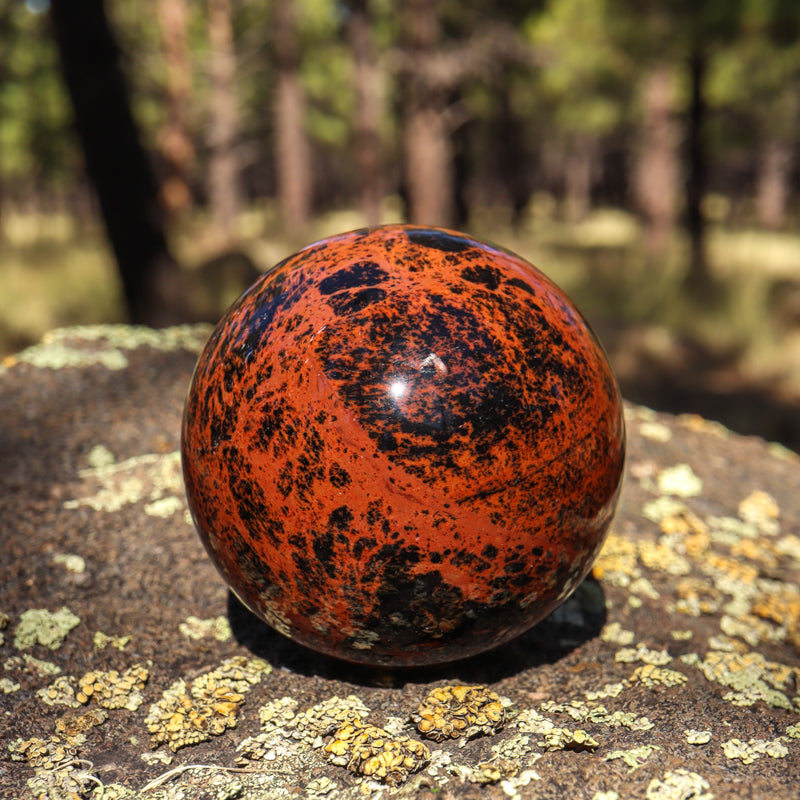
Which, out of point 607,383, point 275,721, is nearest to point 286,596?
point 275,721

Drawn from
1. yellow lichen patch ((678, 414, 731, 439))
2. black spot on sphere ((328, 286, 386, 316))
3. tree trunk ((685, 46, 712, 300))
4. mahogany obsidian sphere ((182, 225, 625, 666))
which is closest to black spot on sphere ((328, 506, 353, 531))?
mahogany obsidian sphere ((182, 225, 625, 666))

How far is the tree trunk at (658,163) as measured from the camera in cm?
1399

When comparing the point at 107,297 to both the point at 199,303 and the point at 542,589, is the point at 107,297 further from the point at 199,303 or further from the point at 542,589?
the point at 542,589

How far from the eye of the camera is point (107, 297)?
11234 millimetres

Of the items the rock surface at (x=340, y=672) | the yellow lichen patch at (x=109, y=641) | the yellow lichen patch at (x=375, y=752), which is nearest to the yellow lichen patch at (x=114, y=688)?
the rock surface at (x=340, y=672)

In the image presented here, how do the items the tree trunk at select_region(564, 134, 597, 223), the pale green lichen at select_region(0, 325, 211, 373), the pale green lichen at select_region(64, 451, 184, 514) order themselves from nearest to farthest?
the pale green lichen at select_region(64, 451, 184, 514) < the pale green lichen at select_region(0, 325, 211, 373) < the tree trunk at select_region(564, 134, 597, 223)

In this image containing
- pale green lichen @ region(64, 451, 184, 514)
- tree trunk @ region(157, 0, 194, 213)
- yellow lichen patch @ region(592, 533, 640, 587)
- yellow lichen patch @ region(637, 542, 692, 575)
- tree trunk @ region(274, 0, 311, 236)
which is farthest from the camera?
tree trunk @ region(274, 0, 311, 236)

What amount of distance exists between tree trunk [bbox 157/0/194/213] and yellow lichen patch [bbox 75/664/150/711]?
12415 millimetres

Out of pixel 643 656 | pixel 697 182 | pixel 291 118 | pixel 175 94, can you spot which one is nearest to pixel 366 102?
pixel 291 118

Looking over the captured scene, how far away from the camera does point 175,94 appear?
1388 cm

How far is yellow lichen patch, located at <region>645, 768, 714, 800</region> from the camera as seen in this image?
7.12ft

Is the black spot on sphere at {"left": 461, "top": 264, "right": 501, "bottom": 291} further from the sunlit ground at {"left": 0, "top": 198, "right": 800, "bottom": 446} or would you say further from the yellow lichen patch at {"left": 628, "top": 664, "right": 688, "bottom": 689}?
the sunlit ground at {"left": 0, "top": 198, "right": 800, "bottom": 446}

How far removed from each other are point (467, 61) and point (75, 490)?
399 inches

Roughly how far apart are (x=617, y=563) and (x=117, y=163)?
5.73 meters
